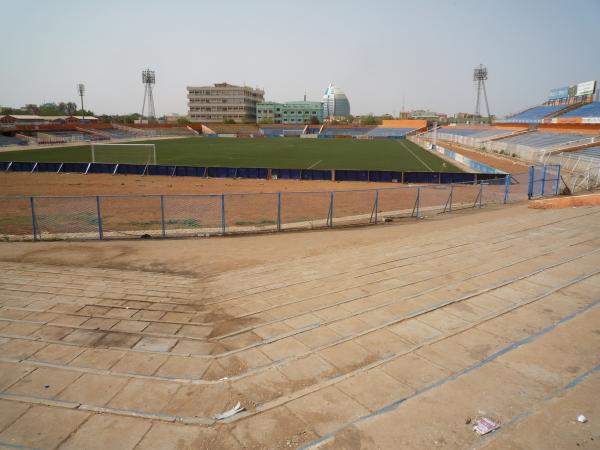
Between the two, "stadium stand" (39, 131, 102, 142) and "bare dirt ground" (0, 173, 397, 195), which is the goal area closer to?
"bare dirt ground" (0, 173, 397, 195)

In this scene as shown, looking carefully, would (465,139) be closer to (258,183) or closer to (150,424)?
(258,183)

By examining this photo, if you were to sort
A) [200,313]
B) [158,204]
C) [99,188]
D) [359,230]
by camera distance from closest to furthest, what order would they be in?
1. [200,313]
2. [359,230]
3. [158,204]
4. [99,188]

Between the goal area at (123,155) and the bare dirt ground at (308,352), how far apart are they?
147ft

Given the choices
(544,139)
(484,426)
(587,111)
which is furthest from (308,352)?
(587,111)

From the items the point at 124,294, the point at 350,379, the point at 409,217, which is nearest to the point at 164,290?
the point at 124,294

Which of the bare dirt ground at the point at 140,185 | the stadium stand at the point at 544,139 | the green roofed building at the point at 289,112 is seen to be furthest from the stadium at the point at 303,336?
the green roofed building at the point at 289,112

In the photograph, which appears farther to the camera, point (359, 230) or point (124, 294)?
point (359, 230)

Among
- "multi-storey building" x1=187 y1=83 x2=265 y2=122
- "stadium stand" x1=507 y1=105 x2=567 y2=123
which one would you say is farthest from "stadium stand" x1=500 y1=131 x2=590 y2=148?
"multi-storey building" x1=187 y1=83 x2=265 y2=122

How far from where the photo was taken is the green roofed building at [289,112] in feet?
593

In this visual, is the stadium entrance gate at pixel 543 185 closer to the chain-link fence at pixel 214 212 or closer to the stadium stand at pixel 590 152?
the chain-link fence at pixel 214 212

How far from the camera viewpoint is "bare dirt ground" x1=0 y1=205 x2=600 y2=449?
496 cm

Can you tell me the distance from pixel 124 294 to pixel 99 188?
27.8m

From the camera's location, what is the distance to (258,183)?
37.3 meters

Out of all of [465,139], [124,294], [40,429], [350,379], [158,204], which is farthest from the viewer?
[465,139]
